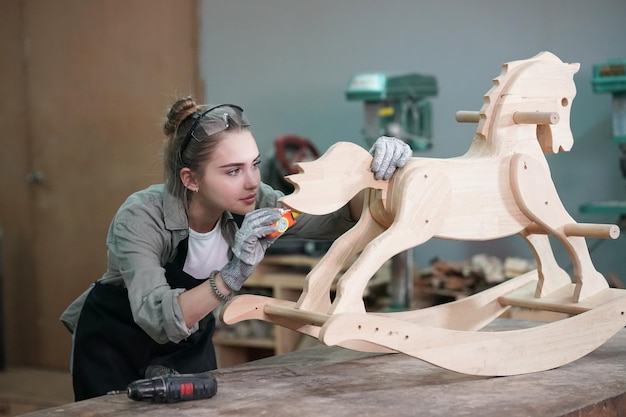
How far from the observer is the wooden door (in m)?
4.74

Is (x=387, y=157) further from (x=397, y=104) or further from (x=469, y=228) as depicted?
(x=397, y=104)

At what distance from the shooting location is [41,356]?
5.22 meters

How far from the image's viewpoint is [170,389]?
1703 mm

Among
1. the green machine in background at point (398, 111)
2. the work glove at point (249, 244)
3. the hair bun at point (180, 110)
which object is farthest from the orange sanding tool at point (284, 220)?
the green machine in background at point (398, 111)

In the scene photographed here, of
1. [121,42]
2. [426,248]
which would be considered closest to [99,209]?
[121,42]

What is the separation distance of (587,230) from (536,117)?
0.28 metres

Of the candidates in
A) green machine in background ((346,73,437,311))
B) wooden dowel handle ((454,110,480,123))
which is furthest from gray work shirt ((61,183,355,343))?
green machine in background ((346,73,437,311))

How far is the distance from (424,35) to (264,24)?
83 centimetres

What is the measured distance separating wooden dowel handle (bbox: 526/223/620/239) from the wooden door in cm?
280

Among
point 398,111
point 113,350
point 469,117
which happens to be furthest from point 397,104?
point 113,350

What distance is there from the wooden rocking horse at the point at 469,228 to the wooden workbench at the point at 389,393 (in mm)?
55

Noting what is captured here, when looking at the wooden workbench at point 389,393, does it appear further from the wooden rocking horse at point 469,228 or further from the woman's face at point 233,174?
the woman's face at point 233,174

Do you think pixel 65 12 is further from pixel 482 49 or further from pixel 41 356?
pixel 482 49

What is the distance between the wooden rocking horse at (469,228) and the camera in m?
1.79
